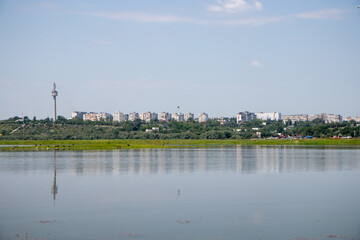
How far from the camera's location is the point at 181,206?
18.6 metres

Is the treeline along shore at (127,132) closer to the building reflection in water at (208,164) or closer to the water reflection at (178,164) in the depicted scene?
the building reflection in water at (208,164)

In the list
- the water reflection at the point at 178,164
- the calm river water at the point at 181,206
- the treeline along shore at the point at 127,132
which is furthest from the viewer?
the treeline along shore at the point at 127,132

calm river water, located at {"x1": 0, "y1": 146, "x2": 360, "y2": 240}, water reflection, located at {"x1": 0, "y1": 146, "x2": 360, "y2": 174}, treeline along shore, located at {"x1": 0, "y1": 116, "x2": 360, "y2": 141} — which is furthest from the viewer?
treeline along shore, located at {"x1": 0, "y1": 116, "x2": 360, "y2": 141}

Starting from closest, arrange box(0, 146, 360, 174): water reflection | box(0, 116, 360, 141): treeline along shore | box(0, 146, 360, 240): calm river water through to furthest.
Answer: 1. box(0, 146, 360, 240): calm river water
2. box(0, 146, 360, 174): water reflection
3. box(0, 116, 360, 141): treeline along shore

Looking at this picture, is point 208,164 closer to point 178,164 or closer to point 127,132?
point 178,164

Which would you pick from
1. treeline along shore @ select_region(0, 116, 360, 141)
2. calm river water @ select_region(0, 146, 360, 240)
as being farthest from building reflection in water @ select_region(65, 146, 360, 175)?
treeline along shore @ select_region(0, 116, 360, 141)

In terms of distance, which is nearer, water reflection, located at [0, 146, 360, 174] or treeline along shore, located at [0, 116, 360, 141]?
water reflection, located at [0, 146, 360, 174]

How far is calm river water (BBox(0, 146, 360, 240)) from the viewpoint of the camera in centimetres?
1432

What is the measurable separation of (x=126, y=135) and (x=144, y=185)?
12207cm

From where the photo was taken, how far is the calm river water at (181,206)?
14320 millimetres

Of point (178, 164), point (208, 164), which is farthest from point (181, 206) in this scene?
point (208, 164)

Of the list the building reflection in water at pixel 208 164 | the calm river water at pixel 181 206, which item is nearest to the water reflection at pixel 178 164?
the building reflection in water at pixel 208 164

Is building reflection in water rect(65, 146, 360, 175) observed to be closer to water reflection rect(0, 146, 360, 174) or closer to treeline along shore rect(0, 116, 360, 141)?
water reflection rect(0, 146, 360, 174)

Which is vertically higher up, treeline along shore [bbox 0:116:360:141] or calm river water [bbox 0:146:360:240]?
treeline along shore [bbox 0:116:360:141]
